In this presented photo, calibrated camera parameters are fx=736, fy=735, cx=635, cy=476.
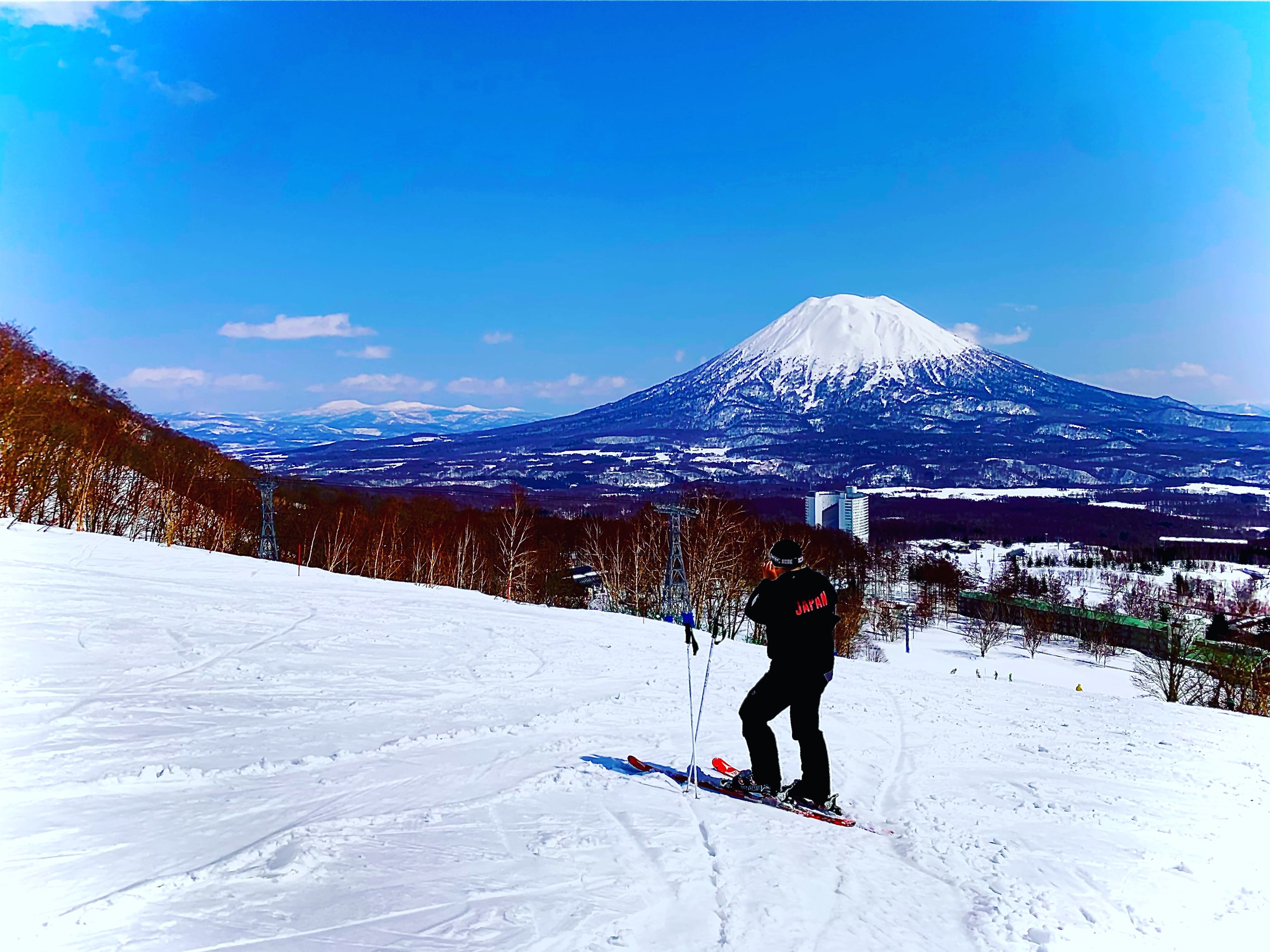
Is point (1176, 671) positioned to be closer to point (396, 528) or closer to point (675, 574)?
point (675, 574)

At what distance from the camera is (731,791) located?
5863 mm

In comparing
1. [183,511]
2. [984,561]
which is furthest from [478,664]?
[984,561]

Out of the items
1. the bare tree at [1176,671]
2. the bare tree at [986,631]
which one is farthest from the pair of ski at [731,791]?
the bare tree at [986,631]

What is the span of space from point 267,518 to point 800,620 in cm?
4264

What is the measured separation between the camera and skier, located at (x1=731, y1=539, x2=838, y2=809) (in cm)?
559

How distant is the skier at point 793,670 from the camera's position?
220 inches

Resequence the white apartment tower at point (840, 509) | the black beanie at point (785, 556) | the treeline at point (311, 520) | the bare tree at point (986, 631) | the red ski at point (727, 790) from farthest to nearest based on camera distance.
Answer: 1. the white apartment tower at point (840, 509)
2. the bare tree at point (986, 631)
3. the treeline at point (311, 520)
4. the black beanie at point (785, 556)
5. the red ski at point (727, 790)

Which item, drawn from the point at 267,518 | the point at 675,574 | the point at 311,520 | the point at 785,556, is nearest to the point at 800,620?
the point at 785,556

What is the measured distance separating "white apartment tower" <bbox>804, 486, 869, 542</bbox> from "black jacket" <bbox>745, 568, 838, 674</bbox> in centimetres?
14607

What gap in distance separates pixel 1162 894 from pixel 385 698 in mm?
7090

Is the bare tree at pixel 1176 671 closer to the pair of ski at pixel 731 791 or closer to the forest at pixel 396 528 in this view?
the forest at pixel 396 528

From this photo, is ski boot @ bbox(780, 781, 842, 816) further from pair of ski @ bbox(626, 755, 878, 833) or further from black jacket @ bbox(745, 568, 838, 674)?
black jacket @ bbox(745, 568, 838, 674)

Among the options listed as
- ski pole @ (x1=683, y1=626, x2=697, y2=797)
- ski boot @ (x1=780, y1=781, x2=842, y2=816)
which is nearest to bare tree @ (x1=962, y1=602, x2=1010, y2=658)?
ski pole @ (x1=683, y1=626, x2=697, y2=797)

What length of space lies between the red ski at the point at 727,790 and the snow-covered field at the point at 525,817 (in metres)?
0.15
